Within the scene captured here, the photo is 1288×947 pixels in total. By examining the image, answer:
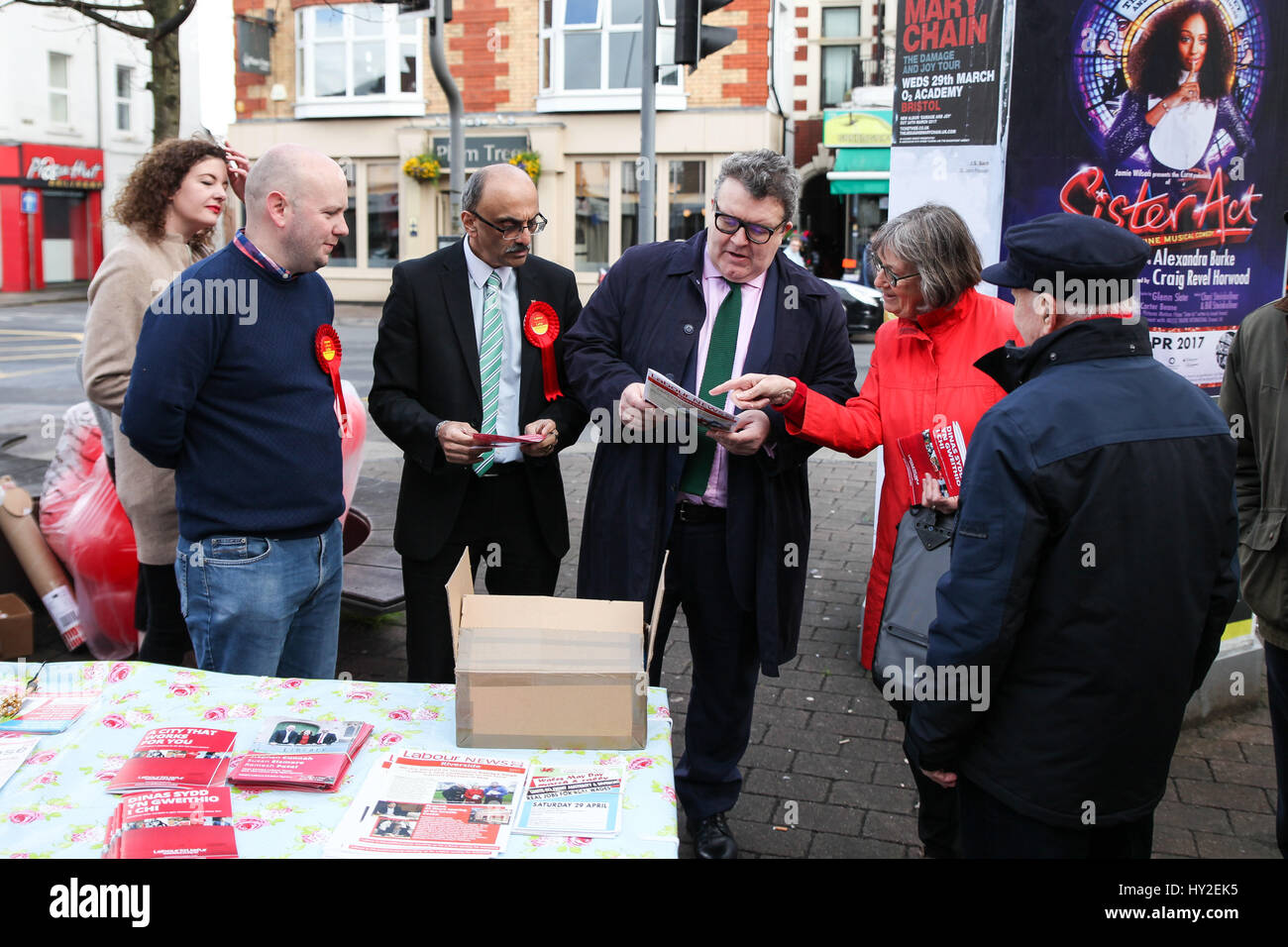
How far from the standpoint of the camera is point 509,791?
2.11 m

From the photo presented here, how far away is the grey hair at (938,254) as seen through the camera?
3.01 meters

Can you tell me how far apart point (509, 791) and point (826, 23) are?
31626 mm

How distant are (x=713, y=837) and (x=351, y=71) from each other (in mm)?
25089

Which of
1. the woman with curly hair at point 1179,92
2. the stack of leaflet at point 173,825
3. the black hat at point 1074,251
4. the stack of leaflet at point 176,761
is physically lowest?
the stack of leaflet at point 173,825

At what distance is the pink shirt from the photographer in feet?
10.8

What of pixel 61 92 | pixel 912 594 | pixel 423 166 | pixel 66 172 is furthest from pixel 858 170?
pixel 912 594

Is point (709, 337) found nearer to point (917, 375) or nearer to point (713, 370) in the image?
point (713, 370)

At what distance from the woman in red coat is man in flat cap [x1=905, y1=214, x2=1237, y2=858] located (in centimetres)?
75

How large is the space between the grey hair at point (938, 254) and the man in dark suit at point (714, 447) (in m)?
0.36

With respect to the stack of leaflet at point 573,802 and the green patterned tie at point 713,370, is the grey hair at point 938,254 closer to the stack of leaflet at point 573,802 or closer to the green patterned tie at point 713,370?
the green patterned tie at point 713,370

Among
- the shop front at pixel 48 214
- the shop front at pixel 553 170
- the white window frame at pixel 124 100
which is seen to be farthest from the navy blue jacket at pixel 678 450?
the white window frame at pixel 124 100

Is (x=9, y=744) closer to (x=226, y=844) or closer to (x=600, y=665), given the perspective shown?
(x=226, y=844)

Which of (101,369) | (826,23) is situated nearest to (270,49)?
(826,23)

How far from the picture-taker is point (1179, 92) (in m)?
4.05
